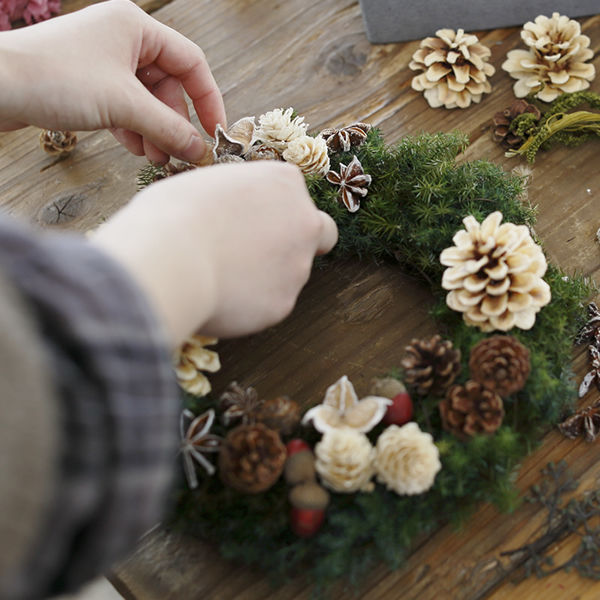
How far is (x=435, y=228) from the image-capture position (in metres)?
0.94

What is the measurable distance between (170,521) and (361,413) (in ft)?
1.03

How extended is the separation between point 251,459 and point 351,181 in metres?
0.52

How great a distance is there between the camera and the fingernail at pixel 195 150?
3.17 ft

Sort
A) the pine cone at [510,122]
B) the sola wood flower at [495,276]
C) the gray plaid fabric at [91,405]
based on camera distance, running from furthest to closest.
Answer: the pine cone at [510,122] → the sola wood flower at [495,276] → the gray plaid fabric at [91,405]

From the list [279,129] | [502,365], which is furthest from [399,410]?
[279,129]

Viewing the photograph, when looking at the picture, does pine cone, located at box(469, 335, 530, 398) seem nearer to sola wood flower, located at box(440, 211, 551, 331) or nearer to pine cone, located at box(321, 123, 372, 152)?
sola wood flower, located at box(440, 211, 551, 331)

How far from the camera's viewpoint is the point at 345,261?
3.35 feet

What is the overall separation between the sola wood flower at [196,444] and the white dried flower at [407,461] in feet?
0.74

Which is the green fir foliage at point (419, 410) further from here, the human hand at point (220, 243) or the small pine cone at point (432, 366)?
the human hand at point (220, 243)

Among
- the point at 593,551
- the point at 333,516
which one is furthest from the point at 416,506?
the point at 593,551

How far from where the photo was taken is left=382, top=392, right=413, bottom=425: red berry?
2.59 feet

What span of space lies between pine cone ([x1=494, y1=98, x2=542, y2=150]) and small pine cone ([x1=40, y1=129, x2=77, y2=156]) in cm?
90

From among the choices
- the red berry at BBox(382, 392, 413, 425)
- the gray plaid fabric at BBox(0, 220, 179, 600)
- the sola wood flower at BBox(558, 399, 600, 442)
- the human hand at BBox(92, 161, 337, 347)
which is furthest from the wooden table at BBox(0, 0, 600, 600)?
the gray plaid fabric at BBox(0, 220, 179, 600)

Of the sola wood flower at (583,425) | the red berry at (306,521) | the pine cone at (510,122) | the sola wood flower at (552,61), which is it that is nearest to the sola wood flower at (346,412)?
the red berry at (306,521)
